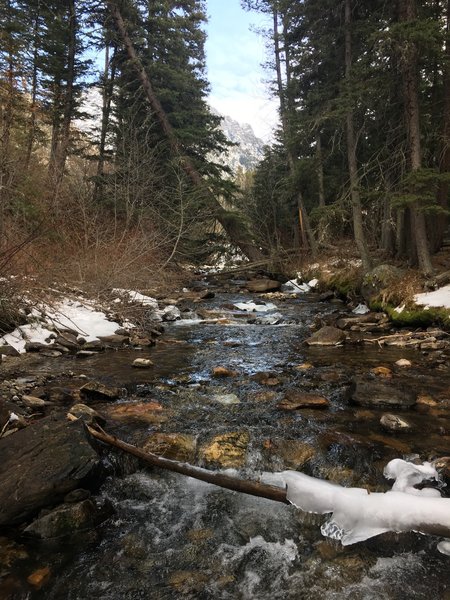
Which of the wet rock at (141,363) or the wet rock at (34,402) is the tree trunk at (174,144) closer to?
the wet rock at (141,363)

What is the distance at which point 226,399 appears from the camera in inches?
211

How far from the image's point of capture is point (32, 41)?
18.6 m

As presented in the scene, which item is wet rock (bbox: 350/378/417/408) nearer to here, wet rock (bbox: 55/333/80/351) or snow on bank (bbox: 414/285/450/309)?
snow on bank (bbox: 414/285/450/309)

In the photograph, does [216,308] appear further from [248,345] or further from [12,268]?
[12,268]

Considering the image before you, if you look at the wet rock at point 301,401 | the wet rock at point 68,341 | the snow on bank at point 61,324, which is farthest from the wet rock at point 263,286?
the wet rock at point 301,401

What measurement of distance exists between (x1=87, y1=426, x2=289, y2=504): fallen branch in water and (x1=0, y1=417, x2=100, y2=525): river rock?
32cm

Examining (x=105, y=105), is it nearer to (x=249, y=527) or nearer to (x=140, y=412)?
(x=140, y=412)

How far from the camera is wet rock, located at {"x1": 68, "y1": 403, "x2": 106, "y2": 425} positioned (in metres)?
4.36

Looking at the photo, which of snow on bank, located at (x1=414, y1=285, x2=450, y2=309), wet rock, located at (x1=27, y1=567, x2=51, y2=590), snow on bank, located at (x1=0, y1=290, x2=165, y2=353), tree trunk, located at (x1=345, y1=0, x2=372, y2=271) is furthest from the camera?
tree trunk, located at (x1=345, y1=0, x2=372, y2=271)

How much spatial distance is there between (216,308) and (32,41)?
16000 mm

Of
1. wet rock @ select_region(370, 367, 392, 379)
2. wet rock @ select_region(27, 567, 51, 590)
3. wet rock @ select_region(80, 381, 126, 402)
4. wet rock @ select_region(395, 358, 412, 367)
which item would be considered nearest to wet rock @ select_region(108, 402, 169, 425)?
wet rock @ select_region(80, 381, 126, 402)

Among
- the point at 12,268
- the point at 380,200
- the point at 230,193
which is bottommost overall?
the point at 12,268

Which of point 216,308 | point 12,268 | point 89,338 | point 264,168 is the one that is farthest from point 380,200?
point 264,168

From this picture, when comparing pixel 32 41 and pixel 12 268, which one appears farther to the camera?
pixel 32 41
